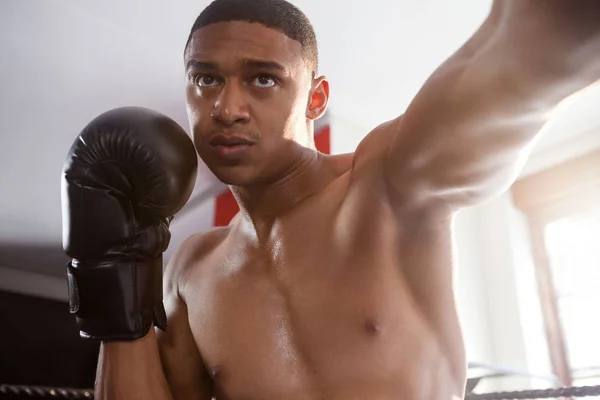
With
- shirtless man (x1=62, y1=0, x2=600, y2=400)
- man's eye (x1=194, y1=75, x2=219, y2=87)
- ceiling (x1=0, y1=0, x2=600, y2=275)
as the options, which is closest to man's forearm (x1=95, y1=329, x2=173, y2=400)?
shirtless man (x1=62, y1=0, x2=600, y2=400)

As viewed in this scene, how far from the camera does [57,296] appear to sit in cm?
602

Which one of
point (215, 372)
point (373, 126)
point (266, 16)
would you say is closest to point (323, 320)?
point (215, 372)

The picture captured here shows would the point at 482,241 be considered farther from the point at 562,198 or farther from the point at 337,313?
the point at 337,313

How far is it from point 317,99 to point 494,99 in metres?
0.61

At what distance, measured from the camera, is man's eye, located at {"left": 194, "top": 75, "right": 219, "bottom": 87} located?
3.70ft

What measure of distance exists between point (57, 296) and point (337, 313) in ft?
18.7

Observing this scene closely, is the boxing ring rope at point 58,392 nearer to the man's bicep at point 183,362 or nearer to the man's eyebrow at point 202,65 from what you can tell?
the man's bicep at point 183,362

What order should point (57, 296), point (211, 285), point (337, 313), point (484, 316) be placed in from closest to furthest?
point (337, 313), point (211, 285), point (484, 316), point (57, 296)

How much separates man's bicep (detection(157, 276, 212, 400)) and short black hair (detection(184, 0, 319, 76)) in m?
0.65

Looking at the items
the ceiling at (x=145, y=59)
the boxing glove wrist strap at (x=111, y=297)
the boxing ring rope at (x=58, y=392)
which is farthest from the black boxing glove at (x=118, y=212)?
the ceiling at (x=145, y=59)

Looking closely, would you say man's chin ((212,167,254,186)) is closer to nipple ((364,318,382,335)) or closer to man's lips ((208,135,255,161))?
man's lips ((208,135,255,161))

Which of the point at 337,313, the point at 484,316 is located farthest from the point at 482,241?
the point at 337,313

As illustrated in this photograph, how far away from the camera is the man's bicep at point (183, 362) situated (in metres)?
1.25

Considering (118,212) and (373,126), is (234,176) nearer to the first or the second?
(118,212)
